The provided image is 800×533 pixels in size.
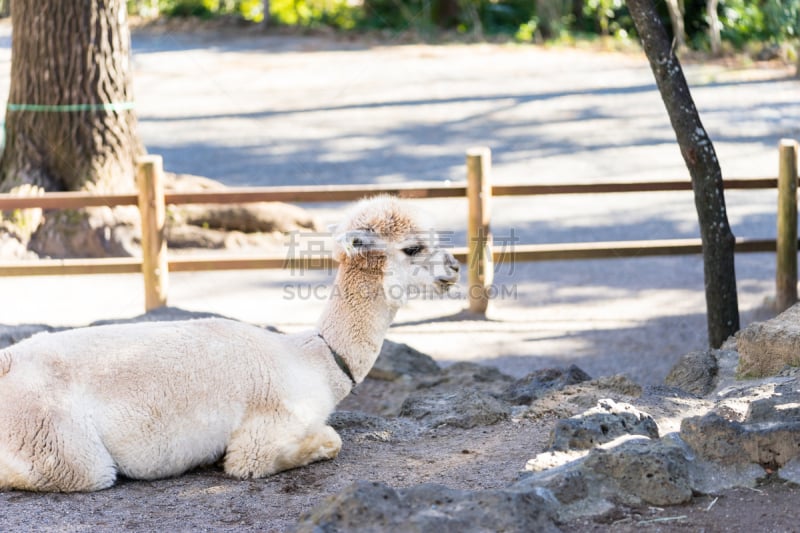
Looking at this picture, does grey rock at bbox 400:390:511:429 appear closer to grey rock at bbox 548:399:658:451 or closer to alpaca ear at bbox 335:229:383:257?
grey rock at bbox 548:399:658:451

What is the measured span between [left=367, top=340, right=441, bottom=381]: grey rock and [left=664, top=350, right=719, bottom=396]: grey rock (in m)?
1.88

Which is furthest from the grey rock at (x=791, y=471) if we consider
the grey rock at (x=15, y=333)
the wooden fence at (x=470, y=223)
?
the wooden fence at (x=470, y=223)

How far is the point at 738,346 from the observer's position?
5.02 meters

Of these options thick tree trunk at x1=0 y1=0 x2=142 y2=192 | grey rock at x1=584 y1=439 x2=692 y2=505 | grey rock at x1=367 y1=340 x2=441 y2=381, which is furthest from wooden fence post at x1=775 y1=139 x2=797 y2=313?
thick tree trunk at x1=0 y1=0 x2=142 y2=192

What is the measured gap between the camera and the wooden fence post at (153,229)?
8.06 m

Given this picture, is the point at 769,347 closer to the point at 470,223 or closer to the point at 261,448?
the point at 261,448

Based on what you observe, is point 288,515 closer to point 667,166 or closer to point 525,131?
point 667,166

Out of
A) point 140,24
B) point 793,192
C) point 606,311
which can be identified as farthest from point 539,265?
point 140,24

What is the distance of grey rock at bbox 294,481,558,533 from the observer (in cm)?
309

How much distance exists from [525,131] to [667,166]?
2.61 metres

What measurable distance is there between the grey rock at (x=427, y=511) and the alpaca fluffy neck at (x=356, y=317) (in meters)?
1.22

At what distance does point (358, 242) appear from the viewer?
4.33 metres

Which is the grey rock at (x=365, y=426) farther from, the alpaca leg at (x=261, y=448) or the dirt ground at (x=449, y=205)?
the alpaca leg at (x=261, y=448)

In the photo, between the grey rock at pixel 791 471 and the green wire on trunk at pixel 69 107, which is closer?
the grey rock at pixel 791 471
